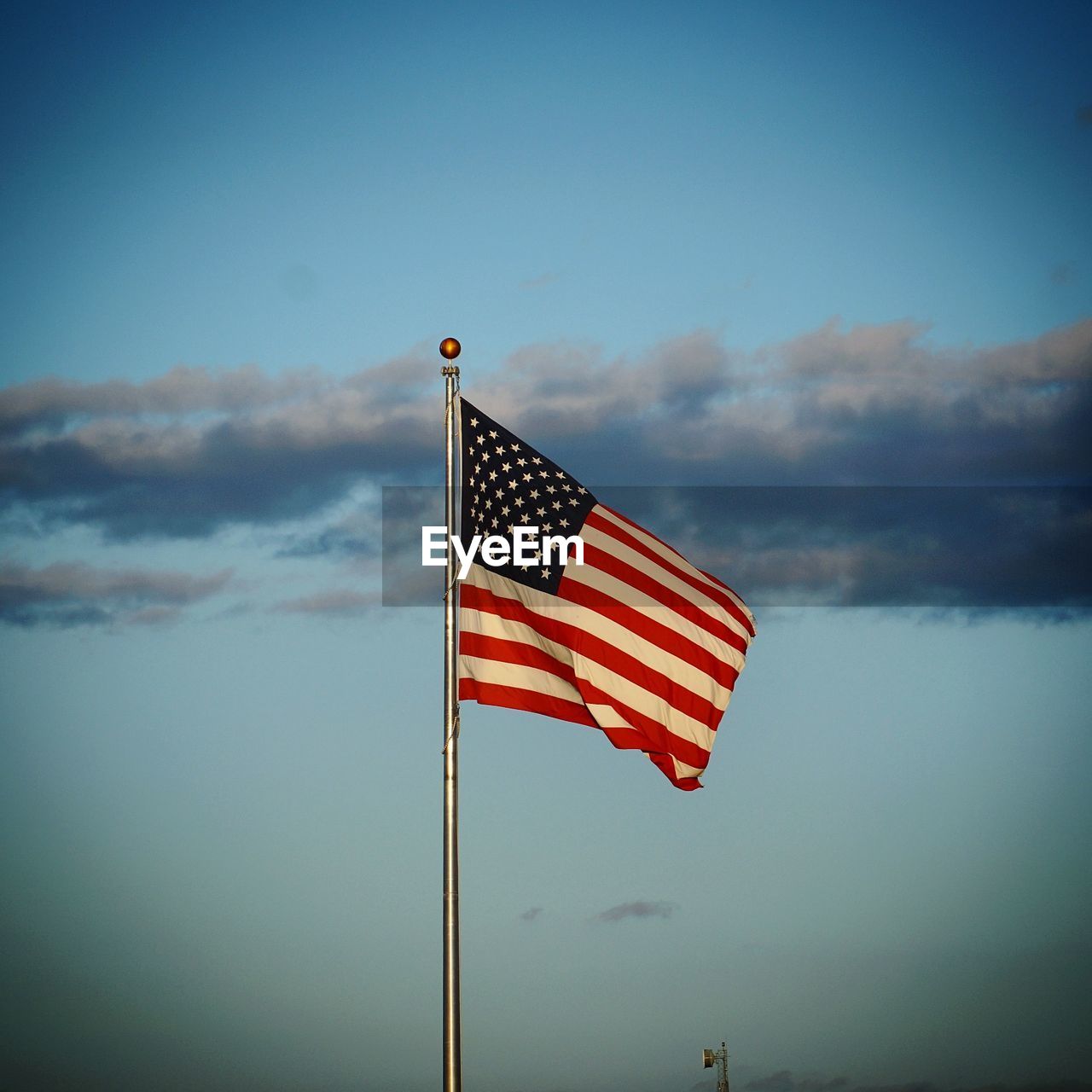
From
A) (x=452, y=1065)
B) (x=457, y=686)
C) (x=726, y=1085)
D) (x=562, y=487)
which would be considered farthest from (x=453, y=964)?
(x=726, y=1085)

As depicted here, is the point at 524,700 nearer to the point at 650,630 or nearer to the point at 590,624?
the point at 590,624

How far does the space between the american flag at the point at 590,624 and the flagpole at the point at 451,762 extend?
507 mm

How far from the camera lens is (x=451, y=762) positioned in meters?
20.9

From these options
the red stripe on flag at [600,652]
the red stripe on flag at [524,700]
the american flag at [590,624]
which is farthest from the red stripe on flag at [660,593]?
the red stripe on flag at [524,700]

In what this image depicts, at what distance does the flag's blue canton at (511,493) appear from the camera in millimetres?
22609

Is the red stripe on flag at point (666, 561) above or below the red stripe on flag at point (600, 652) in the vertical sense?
above

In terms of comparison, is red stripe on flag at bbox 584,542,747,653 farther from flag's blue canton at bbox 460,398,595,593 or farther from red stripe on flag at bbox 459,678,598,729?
red stripe on flag at bbox 459,678,598,729

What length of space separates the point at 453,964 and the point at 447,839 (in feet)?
5.26

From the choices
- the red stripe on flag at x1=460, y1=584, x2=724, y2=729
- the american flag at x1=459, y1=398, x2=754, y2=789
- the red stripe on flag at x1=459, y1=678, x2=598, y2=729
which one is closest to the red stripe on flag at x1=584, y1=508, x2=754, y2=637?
the american flag at x1=459, y1=398, x2=754, y2=789

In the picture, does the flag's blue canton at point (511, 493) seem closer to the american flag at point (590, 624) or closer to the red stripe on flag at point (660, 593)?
the american flag at point (590, 624)

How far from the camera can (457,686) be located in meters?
21.4

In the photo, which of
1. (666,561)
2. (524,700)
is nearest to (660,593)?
(666,561)

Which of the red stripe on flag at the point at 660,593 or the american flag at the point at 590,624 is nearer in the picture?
the american flag at the point at 590,624

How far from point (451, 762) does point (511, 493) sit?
4241 millimetres
